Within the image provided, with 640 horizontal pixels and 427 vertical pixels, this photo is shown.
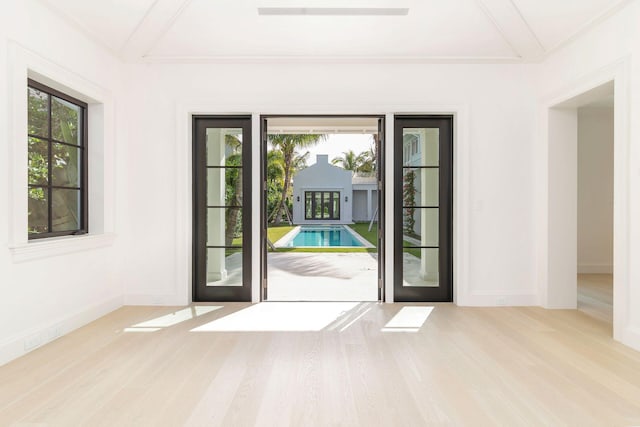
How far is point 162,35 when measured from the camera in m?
3.94

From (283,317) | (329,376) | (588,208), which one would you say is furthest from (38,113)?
(588,208)

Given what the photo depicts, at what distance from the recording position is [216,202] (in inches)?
181

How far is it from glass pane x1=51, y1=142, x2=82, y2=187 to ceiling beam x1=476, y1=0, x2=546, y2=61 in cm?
405

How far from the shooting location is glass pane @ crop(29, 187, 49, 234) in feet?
10.8

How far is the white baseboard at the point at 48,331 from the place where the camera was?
2850mm

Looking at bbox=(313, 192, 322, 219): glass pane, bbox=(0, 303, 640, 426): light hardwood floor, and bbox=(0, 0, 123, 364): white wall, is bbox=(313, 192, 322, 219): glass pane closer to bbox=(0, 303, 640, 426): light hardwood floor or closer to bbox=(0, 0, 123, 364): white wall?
bbox=(0, 0, 123, 364): white wall

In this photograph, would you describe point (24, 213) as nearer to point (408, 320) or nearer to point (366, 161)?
point (408, 320)

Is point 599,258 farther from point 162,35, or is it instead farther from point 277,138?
point 277,138

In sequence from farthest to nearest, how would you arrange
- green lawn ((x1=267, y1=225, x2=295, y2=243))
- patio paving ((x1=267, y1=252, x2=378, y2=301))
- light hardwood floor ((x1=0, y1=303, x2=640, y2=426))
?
green lawn ((x1=267, y1=225, x2=295, y2=243))
patio paving ((x1=267, y1=252, x2=378, y2=301))
light hardwood floor ((x1=0, y1=303, x2=640, y2=426))

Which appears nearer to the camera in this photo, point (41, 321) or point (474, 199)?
point (41, 321)
